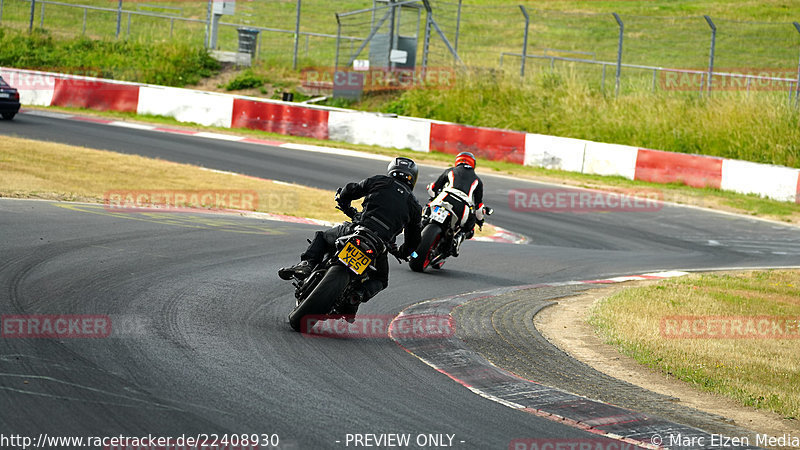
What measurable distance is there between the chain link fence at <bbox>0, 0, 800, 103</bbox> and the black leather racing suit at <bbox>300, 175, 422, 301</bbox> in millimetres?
17319

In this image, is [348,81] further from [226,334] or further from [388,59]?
[226,334]

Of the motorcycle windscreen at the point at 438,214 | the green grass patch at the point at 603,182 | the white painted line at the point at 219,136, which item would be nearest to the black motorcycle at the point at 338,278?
the motorcycle windscreen at the point at 438,214

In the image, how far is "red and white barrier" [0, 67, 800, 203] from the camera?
20578mm

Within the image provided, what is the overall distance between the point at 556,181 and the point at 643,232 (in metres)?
4.92

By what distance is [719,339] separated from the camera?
8844 millimetres

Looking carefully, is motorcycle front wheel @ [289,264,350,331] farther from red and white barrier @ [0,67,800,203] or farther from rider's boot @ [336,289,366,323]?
red and white barrier @ [0,67,800,203]

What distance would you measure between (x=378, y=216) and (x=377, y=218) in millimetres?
19

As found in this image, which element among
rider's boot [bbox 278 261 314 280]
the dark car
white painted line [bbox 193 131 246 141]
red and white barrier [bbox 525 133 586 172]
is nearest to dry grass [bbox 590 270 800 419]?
rider's boot [bbox 278 261 314 280]

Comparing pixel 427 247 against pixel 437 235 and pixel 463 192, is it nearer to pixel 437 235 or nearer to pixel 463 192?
pixel 437 235

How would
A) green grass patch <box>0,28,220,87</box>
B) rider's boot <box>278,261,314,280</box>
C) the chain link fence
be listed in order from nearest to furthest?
rider's boot <box>278,261,314,280</box> → the chain link fence → green grass patch <box>0,28,220,87</box>

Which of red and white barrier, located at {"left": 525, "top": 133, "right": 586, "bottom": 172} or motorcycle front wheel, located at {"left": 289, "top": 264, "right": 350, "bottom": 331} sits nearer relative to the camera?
motorcycle front wheel, located at {"left": 289, "top": 264, "right": 350, "bottom": 331}

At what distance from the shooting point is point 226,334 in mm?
6953

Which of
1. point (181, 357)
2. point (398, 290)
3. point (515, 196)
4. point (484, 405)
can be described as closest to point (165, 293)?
point (181, 357)

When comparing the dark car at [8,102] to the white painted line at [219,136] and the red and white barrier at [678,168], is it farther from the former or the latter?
the red and white barrier at [678,168]
